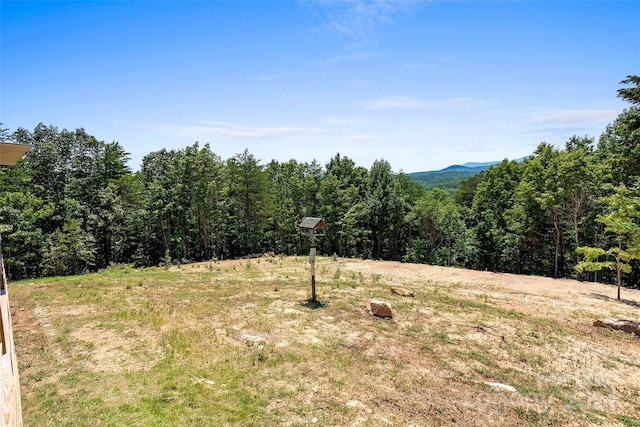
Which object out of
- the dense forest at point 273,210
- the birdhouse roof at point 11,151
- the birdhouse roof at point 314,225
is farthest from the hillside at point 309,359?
the dense forest at point 273,210

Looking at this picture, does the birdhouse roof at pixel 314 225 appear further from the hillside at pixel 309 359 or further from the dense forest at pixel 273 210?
the dense forest at pixel 273 210

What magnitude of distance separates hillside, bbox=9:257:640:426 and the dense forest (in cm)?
1337

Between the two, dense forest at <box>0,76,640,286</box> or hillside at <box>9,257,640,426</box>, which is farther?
dense forest at <box>0,76,640,286</box>

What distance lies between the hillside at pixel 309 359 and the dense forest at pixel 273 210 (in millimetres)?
13366

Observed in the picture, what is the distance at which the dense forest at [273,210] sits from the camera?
25516mm

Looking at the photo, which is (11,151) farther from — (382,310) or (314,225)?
(382,310)

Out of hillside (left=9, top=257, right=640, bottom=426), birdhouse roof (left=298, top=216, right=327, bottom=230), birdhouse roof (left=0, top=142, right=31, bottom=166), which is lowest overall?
hillside (left=9, top=257, right=640, bottom=426)

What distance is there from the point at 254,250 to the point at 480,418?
33939 millimetres

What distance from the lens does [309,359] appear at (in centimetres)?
807

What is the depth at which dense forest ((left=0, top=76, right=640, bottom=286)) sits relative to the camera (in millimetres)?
25516

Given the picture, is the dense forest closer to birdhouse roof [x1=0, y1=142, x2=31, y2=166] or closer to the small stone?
the small stone

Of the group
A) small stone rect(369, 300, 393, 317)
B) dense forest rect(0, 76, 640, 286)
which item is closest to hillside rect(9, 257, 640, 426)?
small stone rect(369, 300, 393, 317)

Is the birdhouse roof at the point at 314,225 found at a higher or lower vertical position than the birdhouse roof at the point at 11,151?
lower

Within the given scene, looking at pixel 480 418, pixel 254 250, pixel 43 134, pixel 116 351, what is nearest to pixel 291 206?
pixel 254 250
